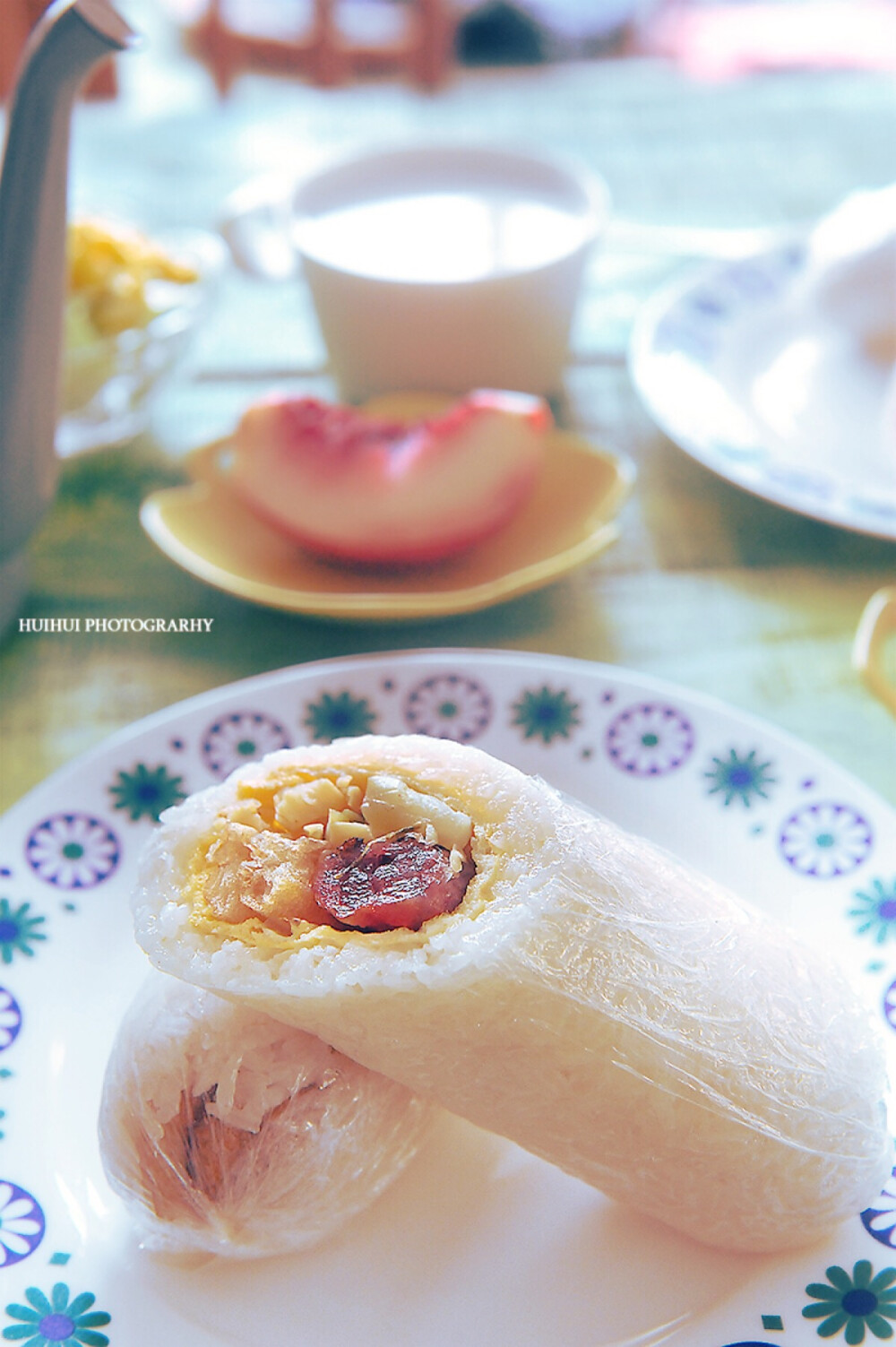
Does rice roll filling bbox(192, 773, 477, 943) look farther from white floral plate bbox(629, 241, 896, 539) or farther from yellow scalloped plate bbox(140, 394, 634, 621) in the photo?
white floral plate bbox(629, 241, 896, 539)

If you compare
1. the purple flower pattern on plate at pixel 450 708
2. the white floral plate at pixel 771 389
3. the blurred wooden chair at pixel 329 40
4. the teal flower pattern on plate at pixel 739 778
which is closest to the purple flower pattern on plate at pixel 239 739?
the purple flower pattern on plate at pixel 450 708

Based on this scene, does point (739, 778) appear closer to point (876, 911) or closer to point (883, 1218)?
point (876, 911)

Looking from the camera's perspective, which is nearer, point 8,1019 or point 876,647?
point 8,1019

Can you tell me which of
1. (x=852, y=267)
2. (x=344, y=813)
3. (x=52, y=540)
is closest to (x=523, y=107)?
(x=852, y=267)

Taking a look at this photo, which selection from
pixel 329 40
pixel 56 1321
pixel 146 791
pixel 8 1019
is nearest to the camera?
pixel 56 1321

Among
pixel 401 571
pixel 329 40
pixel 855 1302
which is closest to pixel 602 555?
pixel 401 571

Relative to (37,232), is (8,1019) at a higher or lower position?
lower

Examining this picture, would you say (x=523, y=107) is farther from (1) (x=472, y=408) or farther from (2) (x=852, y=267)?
(1) (x=472, y=408)

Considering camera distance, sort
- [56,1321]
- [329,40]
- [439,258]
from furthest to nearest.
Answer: [329,40] < [439,258] < [56,1321]
